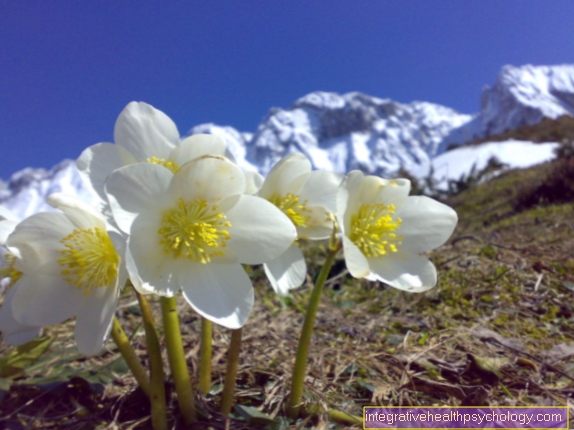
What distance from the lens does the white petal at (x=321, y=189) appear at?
3.77 ft

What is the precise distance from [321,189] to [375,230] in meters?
0.20

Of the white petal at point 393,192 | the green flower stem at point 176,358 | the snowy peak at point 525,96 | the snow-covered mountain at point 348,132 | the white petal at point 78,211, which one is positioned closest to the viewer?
the white petal at point 78,211

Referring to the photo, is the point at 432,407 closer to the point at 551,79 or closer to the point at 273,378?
the point at 273,378

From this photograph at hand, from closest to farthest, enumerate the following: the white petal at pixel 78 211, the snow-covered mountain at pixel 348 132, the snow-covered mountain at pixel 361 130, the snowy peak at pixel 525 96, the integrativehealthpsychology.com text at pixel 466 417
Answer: the white petal at pixel 78 211 → the integrativehealthpsychology.com text at pixel 466 417 → the snowy peak at pixel 525 96 → the snow-covered mountain at pixel 361 130 → the snow-covered mountain at pixel 348 132

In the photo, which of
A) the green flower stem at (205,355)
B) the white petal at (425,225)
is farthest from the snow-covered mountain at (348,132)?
the green flower stem at (205,355)

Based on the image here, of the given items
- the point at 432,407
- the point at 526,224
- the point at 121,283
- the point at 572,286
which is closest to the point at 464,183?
the point at 526,224

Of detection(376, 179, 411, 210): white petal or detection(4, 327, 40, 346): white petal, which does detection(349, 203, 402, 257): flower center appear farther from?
detection(4, 327, 40, 346): white petal

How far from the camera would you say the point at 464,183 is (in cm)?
735

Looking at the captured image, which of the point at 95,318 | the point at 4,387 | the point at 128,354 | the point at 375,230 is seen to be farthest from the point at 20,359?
the point at 375,230

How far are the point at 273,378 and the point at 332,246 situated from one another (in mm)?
613

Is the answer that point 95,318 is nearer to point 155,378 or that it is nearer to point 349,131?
point 155,378

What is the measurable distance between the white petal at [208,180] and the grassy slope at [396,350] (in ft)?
1.92

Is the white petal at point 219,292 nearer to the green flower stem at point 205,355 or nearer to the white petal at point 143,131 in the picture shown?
the green flower stem at point 205,355

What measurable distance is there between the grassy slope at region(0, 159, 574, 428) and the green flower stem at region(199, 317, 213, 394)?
0.05m
